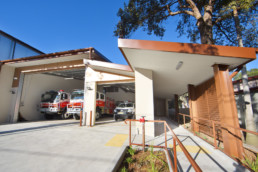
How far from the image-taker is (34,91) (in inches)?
419

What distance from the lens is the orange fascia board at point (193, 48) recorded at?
116 inches

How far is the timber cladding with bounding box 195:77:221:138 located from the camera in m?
4.55

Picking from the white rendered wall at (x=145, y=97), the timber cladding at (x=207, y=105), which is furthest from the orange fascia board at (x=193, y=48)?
the white rendered wall at (x=145, y=97)

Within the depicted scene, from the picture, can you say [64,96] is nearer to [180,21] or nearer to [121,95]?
[121,95]

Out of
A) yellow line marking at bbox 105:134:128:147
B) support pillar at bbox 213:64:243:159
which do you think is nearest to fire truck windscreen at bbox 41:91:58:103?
yellow line marking at bbox 105:134:128:147

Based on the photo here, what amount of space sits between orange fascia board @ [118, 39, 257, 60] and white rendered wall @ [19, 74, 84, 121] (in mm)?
10939

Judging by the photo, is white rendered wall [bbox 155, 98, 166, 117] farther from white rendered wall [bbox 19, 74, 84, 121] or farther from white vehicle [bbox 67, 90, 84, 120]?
white rendered wall [bbox 19, 74, 84, 121]

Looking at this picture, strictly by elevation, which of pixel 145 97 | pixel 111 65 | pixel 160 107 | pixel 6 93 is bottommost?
pixel 160 107

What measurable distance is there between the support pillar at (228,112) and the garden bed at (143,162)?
178 cm

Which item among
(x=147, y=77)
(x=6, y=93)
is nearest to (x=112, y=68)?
(x=147, y=77)

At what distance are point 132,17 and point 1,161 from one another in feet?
28.0

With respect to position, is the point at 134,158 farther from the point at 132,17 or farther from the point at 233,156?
the point at 132,17

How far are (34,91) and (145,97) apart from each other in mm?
10957

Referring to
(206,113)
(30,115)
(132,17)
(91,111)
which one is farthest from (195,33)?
(30,115)
